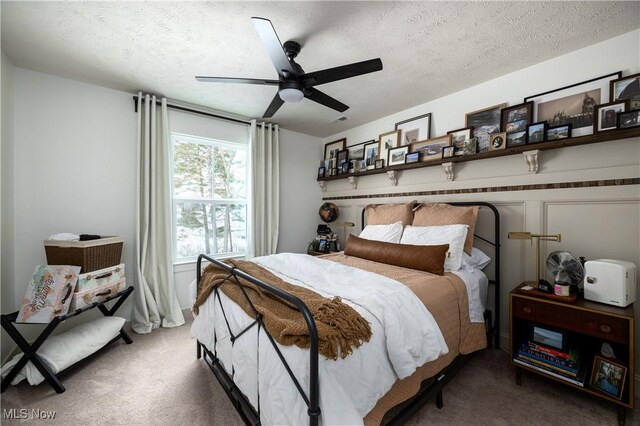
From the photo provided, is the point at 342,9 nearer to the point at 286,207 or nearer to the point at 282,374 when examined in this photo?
the point at 282,374

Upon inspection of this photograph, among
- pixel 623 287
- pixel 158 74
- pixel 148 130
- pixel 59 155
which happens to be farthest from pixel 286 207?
pixel 623 287

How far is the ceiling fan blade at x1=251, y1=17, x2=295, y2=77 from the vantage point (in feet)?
4.66

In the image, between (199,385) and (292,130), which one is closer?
(199,385)

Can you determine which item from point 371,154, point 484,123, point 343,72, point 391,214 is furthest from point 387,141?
point 343,72

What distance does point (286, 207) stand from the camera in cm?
421

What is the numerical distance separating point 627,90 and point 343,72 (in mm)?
2045

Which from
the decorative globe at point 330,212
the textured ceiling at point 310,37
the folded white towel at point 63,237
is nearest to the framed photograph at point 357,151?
the decorative globe at point 330,212

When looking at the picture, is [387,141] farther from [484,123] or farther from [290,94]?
[290,94]

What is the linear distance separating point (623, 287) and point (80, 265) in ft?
12.9

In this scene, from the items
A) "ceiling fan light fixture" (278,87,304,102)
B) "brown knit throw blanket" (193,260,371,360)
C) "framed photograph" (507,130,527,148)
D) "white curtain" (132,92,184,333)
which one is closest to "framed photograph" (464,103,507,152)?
"framed photograph" (507,130,527,148)

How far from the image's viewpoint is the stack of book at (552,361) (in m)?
1.71

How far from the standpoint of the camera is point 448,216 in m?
2.57

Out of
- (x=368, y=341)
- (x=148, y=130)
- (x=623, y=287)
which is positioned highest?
(x=148, y=130)

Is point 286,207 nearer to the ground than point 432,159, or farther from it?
nearer to the ground
